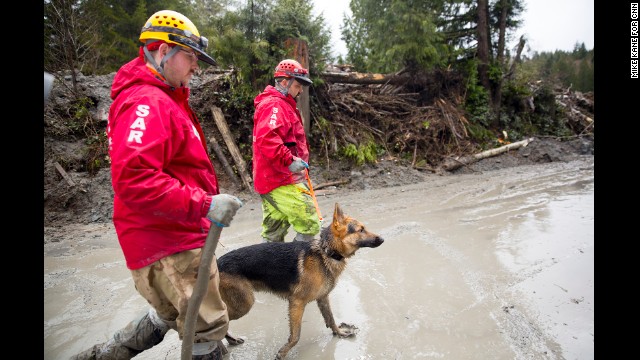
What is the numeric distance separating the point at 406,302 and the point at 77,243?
5758mm

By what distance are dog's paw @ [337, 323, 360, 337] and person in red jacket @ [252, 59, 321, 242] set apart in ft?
4.01

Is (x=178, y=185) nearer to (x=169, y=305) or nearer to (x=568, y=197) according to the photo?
(x=169, y=305)

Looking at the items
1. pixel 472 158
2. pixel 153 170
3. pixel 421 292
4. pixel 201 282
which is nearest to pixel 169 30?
pixel 153 170

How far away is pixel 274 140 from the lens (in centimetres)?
432

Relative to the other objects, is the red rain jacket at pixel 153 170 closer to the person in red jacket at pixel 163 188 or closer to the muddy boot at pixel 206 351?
the person in red jacket at pixel 163 188

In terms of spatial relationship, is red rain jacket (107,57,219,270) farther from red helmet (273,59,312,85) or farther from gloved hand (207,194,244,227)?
red helmet (273,59,312,85)

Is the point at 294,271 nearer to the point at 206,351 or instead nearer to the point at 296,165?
the point at 206,351

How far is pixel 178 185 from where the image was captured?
2168mm

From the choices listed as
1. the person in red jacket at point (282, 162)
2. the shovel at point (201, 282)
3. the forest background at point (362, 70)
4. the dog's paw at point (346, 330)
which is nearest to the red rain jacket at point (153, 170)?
the shovel at point (201, 282)

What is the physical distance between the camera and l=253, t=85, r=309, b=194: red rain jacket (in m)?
4.32

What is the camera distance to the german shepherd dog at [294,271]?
345cm

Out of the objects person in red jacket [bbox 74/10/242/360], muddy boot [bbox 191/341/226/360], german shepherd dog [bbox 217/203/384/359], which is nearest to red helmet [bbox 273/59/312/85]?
german shepherd dog [bbox 217/203/384/359]

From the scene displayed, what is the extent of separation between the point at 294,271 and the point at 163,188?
5.99 feet
